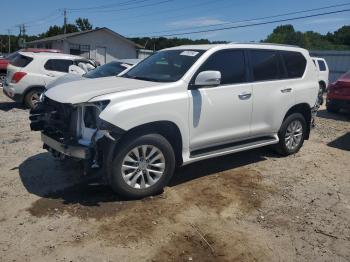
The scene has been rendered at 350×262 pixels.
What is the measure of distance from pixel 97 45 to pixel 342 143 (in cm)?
3109

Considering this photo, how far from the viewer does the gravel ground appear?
3801 mm

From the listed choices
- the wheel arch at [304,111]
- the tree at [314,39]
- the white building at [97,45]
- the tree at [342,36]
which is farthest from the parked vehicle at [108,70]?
the tree at [342,36]

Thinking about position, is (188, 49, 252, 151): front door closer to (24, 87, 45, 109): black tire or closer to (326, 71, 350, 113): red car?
(326, 71, 350, 113): red car

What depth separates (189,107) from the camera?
16.8 ft

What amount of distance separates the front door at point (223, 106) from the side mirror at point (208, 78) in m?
0.16

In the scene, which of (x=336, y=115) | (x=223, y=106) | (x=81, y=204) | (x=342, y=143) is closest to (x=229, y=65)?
(x=223, y=106)

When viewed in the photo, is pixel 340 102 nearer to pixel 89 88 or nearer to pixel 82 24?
pixel 89 88

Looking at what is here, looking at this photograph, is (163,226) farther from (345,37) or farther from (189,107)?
(345,37)

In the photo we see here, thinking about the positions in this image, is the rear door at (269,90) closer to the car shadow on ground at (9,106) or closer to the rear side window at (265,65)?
the rear side window at (265,65)

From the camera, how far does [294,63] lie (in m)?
6.85

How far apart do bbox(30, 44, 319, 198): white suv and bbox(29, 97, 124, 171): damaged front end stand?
0.01 m

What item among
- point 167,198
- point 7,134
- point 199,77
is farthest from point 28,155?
point 199,77

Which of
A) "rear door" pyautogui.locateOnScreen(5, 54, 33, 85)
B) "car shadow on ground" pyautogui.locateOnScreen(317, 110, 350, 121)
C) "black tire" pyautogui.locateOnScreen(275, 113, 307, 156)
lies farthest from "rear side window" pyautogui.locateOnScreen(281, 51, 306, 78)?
"rear door" pyautogui.locateOnScreen(5, 54, 33, 85)

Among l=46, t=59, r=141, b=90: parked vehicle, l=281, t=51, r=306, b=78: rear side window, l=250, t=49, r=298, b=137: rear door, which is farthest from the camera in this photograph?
l=46, t=59, r=141, b=90: parked vehicle
